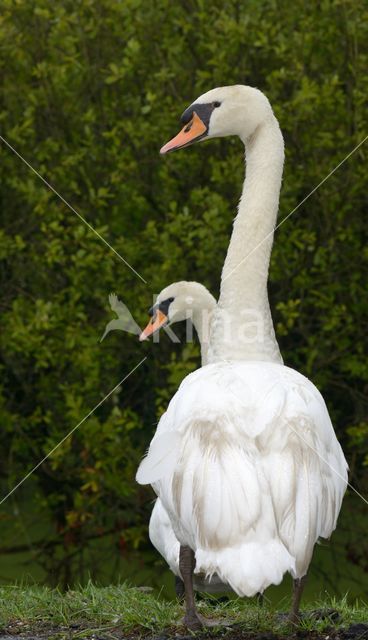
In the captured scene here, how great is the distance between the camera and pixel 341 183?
838 centimetres

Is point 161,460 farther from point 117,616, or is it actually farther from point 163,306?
point 163,306

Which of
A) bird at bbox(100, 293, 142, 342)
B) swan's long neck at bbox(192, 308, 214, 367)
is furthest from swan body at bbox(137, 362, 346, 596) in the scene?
bird at bbox(100, 293, 142, 342)

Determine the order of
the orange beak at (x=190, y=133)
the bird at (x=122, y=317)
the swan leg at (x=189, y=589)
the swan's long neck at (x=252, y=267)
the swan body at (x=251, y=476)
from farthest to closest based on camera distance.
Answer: the bird at (x=122, y=317) → the orange beak at (x=190, y=133) → the swan's long neck at (x=252, y=267) → the swan leg at (x=189, y=589) → the swan body at (x=251, y=476)

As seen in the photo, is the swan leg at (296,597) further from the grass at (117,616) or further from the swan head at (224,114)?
the swan head at (224,114)

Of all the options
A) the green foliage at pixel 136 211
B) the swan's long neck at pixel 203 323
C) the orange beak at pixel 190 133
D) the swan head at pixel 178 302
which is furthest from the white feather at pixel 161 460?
the green foliage at pixel 136 211

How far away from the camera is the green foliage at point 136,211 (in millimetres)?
8141

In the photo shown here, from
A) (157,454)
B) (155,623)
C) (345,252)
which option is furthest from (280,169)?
(345,252)

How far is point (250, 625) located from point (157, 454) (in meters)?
0.77

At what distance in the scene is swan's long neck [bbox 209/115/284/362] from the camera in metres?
5.20

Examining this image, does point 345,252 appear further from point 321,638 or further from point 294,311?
point 321,638

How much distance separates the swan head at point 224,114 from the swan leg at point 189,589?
2127 mm

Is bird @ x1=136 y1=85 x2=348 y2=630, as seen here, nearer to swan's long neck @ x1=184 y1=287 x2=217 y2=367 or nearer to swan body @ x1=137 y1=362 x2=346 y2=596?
swan body @ x1=137 y1=362 x2=346 y2=596

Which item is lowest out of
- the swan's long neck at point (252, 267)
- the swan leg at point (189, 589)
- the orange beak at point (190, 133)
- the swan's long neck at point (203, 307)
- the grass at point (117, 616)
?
the grass at point (117, 616)

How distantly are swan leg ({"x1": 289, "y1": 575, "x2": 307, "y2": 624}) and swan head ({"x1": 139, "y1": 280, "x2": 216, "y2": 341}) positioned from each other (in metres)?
3.02
